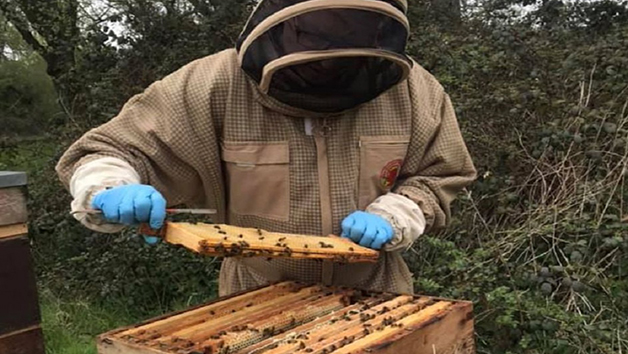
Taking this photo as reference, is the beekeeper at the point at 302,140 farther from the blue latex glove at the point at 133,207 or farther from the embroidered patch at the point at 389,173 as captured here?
the blue latex glove at the point at 133,207

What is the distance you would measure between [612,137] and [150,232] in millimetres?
2846

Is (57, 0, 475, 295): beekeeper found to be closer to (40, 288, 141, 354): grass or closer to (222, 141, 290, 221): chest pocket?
(222, 141, 290, 221): chest pocket

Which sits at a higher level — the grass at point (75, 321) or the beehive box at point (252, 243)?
the beehive box at point (252, 243)

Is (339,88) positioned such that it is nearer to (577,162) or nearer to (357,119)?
(357,119)

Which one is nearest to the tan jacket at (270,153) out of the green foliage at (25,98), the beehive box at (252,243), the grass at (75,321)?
the beehive box at (252,243)

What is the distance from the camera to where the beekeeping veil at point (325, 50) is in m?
1.85

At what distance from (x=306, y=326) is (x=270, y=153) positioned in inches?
22.1

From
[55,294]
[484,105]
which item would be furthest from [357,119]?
[55,294]

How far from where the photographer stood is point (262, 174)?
2006 mm

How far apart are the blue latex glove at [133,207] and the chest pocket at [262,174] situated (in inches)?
14.6

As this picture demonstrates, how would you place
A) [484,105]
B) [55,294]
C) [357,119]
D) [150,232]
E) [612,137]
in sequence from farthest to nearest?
1. [55,294]
2. [484,105]
3. [612,137]
4. [357,119]
5. [150,232]

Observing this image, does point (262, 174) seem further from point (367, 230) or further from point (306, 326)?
point (306, 326)

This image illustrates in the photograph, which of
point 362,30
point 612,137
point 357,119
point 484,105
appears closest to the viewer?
point 362,30

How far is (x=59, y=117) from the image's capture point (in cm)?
573
